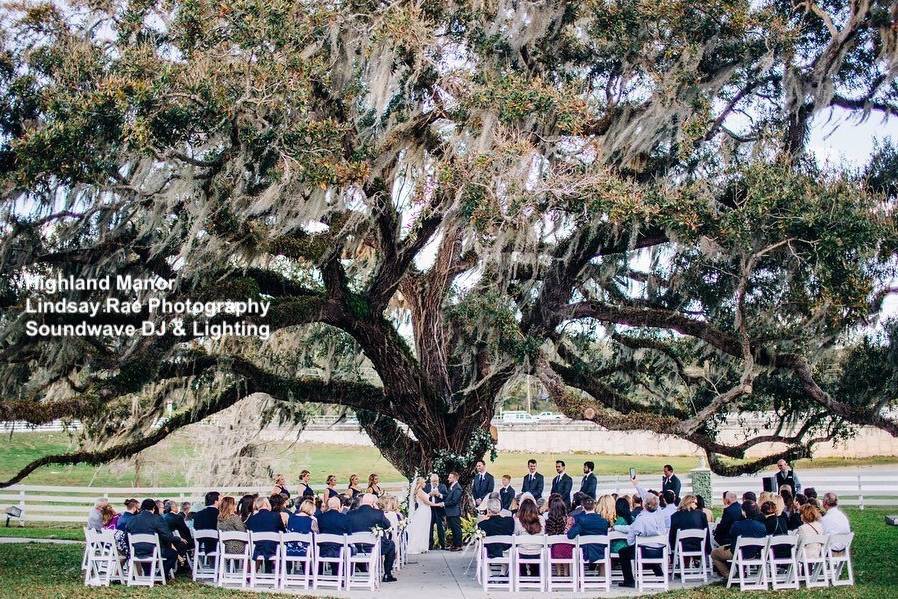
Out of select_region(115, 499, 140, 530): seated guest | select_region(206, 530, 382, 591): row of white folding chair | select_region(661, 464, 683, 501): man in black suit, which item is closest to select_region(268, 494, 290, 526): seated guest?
select_region(206, 530, 382, 591): row of white folding chair

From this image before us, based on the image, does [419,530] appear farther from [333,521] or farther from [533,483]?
[333,521]

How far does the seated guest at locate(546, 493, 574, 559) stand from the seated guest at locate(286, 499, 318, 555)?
256 cm

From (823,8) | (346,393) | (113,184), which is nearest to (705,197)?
(823,8)

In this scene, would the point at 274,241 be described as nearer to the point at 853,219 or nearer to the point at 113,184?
the point at 113,184

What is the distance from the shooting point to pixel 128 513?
11.2 meters

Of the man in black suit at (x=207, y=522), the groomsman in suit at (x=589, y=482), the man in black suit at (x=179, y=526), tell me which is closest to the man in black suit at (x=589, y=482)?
the groomsman in suit at (x=589, y=482)

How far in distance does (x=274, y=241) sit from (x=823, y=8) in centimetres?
845

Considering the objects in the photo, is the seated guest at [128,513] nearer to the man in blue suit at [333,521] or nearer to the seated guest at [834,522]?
the man in blue suit at [333,521]

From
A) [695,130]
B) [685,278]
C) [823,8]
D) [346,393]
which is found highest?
[823,8]

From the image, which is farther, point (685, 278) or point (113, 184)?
point (685, 278)

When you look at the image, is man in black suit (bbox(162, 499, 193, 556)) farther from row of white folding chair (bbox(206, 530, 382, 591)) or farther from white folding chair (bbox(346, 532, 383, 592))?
white folding chair (bbox(346, 532, 383, 592))

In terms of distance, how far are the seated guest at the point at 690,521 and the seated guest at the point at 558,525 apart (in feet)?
4.46

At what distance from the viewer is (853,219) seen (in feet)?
37.3

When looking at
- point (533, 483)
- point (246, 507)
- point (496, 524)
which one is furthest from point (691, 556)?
point (246, 507)
